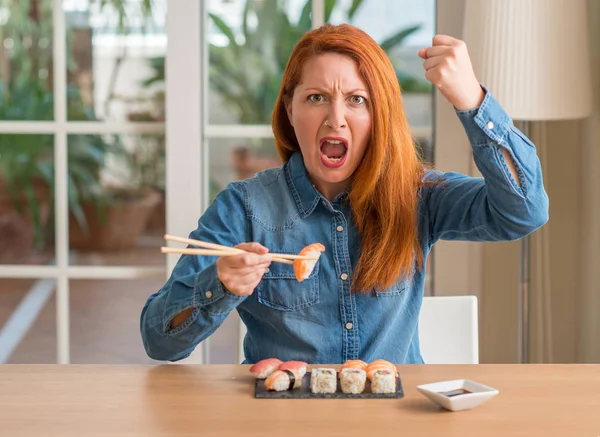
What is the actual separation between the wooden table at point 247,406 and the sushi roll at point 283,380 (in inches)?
1.5

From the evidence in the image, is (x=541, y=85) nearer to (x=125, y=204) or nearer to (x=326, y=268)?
(x=326, y=268)

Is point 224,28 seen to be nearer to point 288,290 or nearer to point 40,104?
point 40,104

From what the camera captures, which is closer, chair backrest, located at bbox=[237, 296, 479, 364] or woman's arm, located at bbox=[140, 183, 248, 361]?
woman's arm, located at bbox=[140, 183, 248, 361]

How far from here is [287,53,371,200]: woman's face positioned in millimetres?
1736

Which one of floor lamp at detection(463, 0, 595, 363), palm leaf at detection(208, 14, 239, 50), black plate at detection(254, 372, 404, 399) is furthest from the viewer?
palm leaf at detection(208, 14, 239, 50)

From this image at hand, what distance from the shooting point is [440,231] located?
74.1 inches

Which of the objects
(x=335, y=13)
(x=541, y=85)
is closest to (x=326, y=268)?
(x=541, y=85)

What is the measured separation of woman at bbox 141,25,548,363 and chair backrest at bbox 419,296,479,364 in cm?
13

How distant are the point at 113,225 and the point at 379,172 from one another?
1.50 m

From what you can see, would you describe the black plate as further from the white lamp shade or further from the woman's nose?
the white lamp shade

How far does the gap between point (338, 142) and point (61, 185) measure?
139 cm

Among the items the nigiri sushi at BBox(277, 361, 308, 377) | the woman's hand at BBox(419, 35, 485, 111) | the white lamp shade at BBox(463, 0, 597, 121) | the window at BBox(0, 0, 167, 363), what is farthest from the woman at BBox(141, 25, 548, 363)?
the window at BBox(0, 0, 167, 363)

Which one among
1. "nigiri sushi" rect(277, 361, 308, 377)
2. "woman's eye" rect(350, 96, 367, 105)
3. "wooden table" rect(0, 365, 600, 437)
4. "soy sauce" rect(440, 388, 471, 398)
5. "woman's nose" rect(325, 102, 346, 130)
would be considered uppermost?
"woman's eye" rect(350, 96, 367, 105)

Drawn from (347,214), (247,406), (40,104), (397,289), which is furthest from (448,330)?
(40,104)
